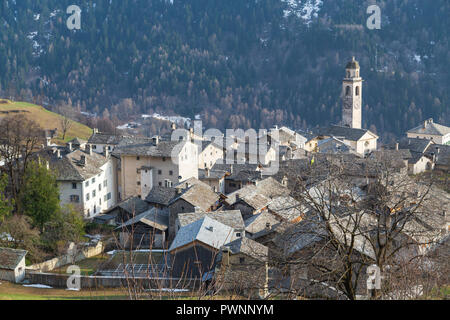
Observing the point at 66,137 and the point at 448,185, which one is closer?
the point at 448,185

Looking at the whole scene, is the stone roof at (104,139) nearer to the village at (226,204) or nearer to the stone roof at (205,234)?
the village at (226,204)

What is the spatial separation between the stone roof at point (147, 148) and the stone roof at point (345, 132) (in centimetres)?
2468

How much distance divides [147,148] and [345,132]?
27588mm

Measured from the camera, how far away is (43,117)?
98625 mm

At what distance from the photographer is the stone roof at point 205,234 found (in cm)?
3284

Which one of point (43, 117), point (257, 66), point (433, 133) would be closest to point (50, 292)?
point (433, 133)

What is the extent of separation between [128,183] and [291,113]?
106 m

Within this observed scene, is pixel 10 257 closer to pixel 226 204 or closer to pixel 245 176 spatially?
pixel 226 204

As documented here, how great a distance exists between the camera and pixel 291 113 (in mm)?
155625

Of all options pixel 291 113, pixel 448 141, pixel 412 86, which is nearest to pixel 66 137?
pixel 448 141

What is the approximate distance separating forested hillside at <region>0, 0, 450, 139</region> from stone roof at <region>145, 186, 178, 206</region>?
9578 centimetres

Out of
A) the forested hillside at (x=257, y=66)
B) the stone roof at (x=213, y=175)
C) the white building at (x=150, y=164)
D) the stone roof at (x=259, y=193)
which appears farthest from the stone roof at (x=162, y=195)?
the forested hillside at (x=257, y=66)
